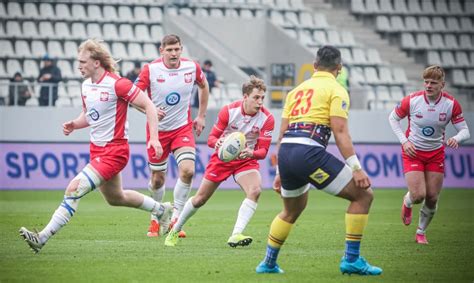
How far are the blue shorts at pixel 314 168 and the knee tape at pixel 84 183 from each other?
271cm

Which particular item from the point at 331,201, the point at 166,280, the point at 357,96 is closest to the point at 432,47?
the point at 357,96

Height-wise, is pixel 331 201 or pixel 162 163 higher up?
pixel 162 163

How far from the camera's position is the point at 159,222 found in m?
14.0

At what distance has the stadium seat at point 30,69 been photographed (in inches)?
1133

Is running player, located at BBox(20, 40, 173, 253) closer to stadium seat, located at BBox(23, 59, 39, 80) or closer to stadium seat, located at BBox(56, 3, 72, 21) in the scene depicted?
stadium seat, located at BBox(23, 59, 39, 80)

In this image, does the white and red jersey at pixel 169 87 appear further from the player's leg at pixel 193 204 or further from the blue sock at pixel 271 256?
the blue sock at pixel 271 256

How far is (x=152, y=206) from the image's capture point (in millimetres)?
13000

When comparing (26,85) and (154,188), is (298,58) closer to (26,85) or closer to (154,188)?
(26,85)

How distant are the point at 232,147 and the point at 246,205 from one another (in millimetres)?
896

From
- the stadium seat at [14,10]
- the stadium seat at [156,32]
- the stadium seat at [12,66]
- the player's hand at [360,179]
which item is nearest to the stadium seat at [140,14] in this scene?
the stadium seat at [156,32]

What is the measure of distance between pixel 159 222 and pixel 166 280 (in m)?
4.22

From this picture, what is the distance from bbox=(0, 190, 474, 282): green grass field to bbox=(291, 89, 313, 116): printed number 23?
63.0 inches

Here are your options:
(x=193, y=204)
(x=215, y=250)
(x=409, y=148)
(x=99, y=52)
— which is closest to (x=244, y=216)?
(x=193, y=204)

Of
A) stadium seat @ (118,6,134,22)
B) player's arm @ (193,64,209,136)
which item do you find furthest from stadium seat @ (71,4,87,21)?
player's arm @ (193,64,209,136)
